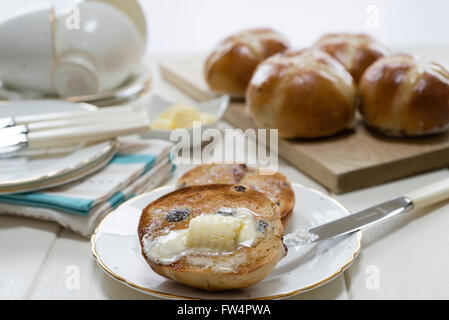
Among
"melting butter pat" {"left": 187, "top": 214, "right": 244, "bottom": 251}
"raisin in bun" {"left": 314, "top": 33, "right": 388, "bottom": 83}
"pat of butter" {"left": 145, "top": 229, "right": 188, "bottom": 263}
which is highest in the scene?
"raisin in bun" {"left": 314, "top": 33, "right": 388, "bottom": 83}

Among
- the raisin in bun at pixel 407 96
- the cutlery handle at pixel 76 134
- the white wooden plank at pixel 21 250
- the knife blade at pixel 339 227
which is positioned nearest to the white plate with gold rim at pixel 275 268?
the knife blade at pixel 339 227

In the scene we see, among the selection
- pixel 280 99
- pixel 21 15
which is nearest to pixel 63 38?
pixel 21 15

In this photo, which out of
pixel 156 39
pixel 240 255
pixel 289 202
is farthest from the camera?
pixel 156 39

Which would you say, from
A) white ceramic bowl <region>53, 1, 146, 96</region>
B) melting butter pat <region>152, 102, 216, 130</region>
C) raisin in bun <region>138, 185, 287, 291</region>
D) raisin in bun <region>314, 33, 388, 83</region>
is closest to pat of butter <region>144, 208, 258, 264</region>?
raisin in bun <region>138, 185, 287, 291</region>

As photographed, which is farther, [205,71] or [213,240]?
[205,71]

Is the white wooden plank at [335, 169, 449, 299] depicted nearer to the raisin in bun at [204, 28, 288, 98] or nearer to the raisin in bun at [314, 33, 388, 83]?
the raisin in bun at [314, 33, 388, 83]

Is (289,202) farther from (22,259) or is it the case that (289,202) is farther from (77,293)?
(22,259)

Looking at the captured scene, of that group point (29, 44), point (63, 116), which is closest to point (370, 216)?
point (63, 116)
